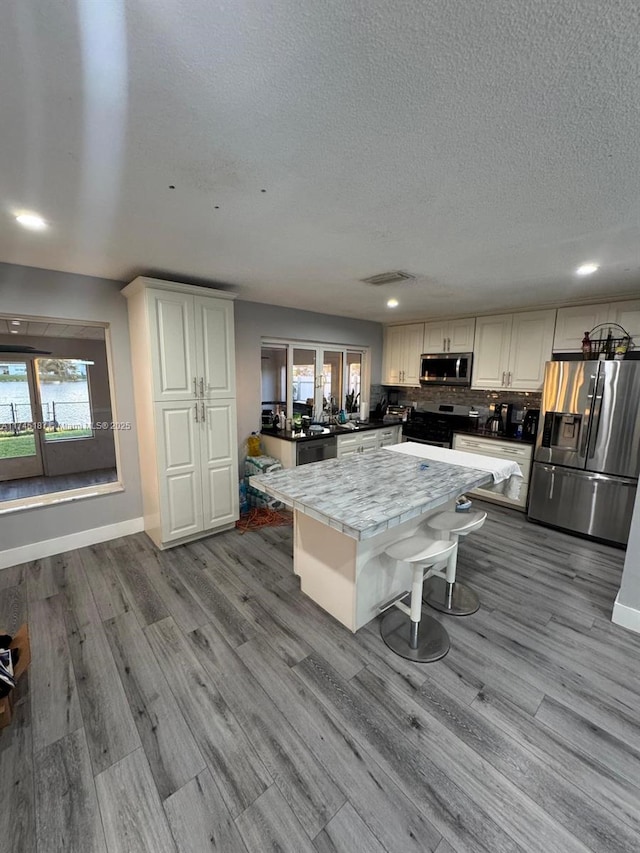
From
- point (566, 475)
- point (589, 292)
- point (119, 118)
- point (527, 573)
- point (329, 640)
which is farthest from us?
point (566, 475)

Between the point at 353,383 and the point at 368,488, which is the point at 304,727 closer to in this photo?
the point at 368,488

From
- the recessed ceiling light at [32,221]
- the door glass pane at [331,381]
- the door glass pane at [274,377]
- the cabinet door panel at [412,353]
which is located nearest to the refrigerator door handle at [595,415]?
the cabinet door panel at [412,353]

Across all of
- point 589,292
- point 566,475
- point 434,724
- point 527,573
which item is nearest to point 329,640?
point 434,724

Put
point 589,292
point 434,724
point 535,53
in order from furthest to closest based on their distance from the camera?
point 589,292, point 434,724, point 535,53

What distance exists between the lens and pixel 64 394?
334 cm

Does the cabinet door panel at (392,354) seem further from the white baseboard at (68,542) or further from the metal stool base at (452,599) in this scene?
the white baseboard at (68,542)

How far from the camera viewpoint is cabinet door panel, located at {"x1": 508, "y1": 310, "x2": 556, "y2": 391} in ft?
12.8

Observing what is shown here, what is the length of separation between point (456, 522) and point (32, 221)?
10.0 feet

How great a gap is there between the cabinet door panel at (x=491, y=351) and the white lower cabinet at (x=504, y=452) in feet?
2.36

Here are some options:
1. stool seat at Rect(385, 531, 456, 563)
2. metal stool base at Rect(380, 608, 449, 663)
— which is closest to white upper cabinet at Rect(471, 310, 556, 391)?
stool seat at Rect(385, 531, 456, 563)

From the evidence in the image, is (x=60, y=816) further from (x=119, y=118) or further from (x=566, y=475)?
(x=566, y=475)

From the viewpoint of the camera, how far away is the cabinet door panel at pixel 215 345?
3129 mm

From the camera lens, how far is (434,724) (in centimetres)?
164

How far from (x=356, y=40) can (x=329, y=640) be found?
2608 mm
